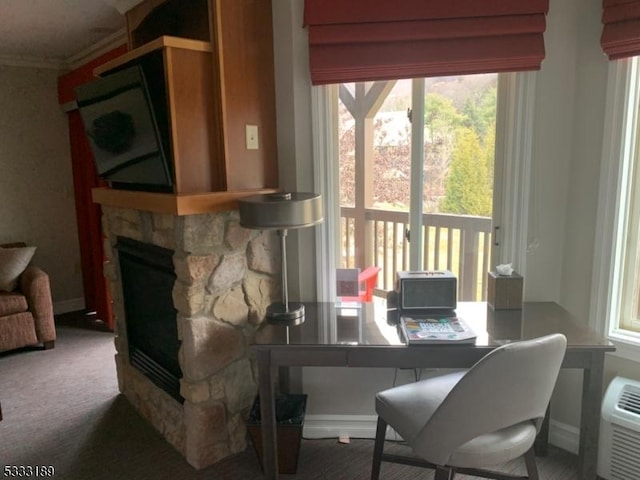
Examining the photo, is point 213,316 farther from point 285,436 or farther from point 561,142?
point 561,142

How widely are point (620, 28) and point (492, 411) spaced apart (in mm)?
1547

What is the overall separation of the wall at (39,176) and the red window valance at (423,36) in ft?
10.6

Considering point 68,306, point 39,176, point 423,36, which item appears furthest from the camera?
point 68,306

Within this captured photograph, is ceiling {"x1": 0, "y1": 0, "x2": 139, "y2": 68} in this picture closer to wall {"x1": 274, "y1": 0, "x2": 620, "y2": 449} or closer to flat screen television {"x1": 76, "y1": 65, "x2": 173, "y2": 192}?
flat screen television {"x1": 76, "y1": 65, "x2": 173, "y2": 192}

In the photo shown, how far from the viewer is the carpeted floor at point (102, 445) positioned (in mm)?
2072

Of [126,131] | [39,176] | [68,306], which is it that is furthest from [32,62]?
[126,131]

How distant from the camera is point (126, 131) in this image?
2.08m

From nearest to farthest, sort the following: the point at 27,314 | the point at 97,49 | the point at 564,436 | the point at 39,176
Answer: the point at 564,436 → the point at 27,314 → the point at 97,49 → the point at 39,176

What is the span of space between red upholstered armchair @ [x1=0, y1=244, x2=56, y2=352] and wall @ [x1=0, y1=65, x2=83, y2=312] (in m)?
0.78

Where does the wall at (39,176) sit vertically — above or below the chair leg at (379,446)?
above

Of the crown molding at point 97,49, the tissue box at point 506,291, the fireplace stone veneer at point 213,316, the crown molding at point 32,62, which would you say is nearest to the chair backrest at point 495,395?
the tissue box at point 506,291

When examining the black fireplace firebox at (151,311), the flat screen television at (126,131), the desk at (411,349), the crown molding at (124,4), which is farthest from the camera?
the crown molding at (124,4)

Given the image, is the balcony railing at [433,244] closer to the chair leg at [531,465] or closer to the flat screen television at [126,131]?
the chair leg at [531,465]

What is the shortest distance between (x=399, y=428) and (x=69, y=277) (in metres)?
3.91
